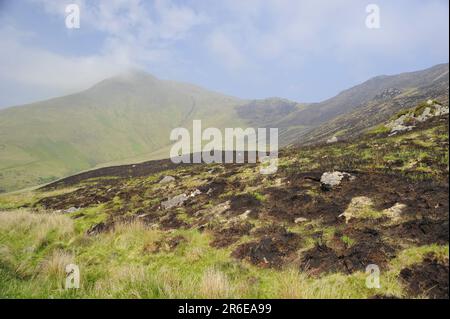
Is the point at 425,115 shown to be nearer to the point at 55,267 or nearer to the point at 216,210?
the point at 216,210

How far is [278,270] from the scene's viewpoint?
9.75 m

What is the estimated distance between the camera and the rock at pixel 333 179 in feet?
56.3

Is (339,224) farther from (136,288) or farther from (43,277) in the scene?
(43,277)

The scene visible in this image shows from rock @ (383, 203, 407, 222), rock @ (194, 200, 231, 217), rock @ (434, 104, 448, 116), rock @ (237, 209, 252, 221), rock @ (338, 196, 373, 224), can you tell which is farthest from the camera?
rock @ (434, 104, 448, 116)

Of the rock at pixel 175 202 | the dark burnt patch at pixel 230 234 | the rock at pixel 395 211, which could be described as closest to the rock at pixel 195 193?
the rock at pixel 175 202

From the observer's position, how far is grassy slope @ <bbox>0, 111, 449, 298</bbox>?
23.5 ft

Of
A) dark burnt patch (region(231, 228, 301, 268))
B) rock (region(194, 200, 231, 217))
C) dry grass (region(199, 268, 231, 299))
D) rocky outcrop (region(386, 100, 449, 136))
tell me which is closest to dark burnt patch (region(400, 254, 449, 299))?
dark burnt patch (region(231, 228, 301, 268))

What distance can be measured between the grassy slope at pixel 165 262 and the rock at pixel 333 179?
1.88m

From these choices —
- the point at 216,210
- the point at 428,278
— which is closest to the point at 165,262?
the point at 216,210

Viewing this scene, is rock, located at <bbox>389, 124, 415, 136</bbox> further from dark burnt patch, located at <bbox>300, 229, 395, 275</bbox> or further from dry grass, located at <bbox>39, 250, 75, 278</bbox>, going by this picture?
dry grass, located at <bbox>39, 250, 75, 278</bbox>

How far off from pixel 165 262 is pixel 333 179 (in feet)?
33.6

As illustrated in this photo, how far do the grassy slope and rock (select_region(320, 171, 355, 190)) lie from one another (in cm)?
188

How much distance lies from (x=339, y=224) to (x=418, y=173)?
5.98 meters

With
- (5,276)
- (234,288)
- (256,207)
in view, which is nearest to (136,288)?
(234,288)
